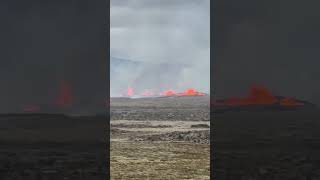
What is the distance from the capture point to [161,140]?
3344 cm

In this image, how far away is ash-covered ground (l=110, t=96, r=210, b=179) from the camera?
19156mm

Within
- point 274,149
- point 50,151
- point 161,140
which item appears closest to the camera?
point 274,149

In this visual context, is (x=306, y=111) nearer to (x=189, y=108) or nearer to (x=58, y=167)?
(x=58, y=167)

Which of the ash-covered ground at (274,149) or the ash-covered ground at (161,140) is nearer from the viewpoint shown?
the ash-covered ground at (274,149)

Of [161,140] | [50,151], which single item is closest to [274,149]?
[50,151]

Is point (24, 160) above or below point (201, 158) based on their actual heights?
above

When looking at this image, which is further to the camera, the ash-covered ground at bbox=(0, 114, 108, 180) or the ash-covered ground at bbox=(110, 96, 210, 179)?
the ash-covered ground at bbox=(110, 96, 210, 179)

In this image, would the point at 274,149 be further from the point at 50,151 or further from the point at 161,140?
the point at 161,140

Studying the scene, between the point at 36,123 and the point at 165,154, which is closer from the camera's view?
the point at 36,123

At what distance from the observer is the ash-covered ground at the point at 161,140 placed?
19.2 meters

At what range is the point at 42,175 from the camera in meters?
10.3

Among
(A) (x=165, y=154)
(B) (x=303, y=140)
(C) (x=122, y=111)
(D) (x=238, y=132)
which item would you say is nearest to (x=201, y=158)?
(A) (x=165, y=154)

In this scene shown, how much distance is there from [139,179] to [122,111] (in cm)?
2814

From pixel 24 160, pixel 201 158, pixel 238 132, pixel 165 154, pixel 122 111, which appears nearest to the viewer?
pixel 24 160
